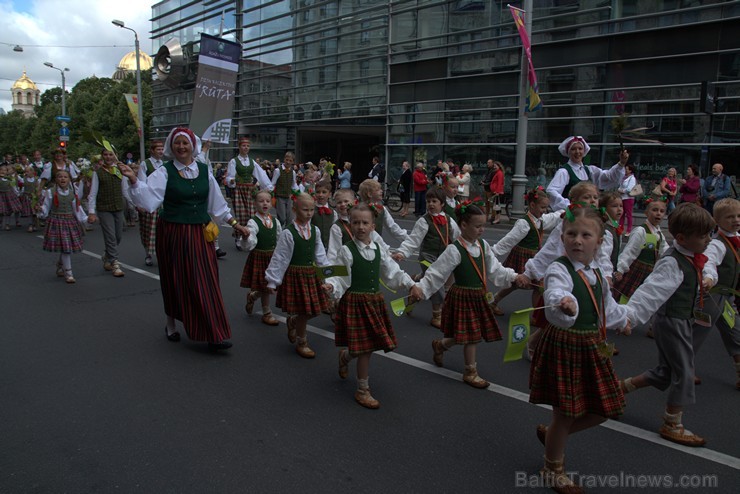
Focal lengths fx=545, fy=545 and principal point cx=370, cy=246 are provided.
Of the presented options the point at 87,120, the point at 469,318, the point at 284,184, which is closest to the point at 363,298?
the point at 469,318

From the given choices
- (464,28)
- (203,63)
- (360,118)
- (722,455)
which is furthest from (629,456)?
(360,118)

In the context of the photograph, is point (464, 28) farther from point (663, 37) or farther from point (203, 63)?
point (203, 63)

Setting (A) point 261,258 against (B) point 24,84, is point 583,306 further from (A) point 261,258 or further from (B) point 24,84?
(B) point 24,84

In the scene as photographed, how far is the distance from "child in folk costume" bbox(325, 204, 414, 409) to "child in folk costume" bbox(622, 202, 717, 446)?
5.77ft

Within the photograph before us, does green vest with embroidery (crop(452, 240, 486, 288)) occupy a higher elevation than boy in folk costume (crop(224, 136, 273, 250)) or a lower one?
lower

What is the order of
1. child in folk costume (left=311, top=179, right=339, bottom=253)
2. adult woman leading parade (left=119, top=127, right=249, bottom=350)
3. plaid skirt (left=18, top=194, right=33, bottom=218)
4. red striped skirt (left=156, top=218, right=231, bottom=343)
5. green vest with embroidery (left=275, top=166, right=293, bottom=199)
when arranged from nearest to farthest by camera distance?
adult woman leading parade (left=119, top=127, right=249, bottom=350) < red striped skirt (left=156, top=218, right=231, bottom=343) < child in folk costume (left=311, top=179, right=339, bottom=253) < green vest with embroidery (left=275, top=166, right=293, bottom=199) < plaid skirt (left=18, top=194, right=33, bottom=218)

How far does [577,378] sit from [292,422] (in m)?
1.94

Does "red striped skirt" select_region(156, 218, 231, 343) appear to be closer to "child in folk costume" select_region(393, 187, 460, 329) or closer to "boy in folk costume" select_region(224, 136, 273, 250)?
"child in folk costume" select_region(393, 187, 460, 329)

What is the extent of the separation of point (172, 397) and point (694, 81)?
1788cm

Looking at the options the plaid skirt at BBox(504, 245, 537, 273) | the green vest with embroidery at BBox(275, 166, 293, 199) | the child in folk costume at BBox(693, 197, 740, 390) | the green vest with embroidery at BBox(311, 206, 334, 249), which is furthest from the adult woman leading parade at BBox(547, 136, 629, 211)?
the green vest with embroidery at BBox(275, 166, 293, 199)

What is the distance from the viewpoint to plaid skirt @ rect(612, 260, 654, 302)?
5859mm

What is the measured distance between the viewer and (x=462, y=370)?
191 inches

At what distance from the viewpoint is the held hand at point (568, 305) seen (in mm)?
2855

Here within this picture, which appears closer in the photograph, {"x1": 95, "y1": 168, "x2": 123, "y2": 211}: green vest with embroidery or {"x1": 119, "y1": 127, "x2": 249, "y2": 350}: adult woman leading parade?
{"x1": 119, "y1": 127, "x2": 249, "y2": 350}: adult woman leading parade
